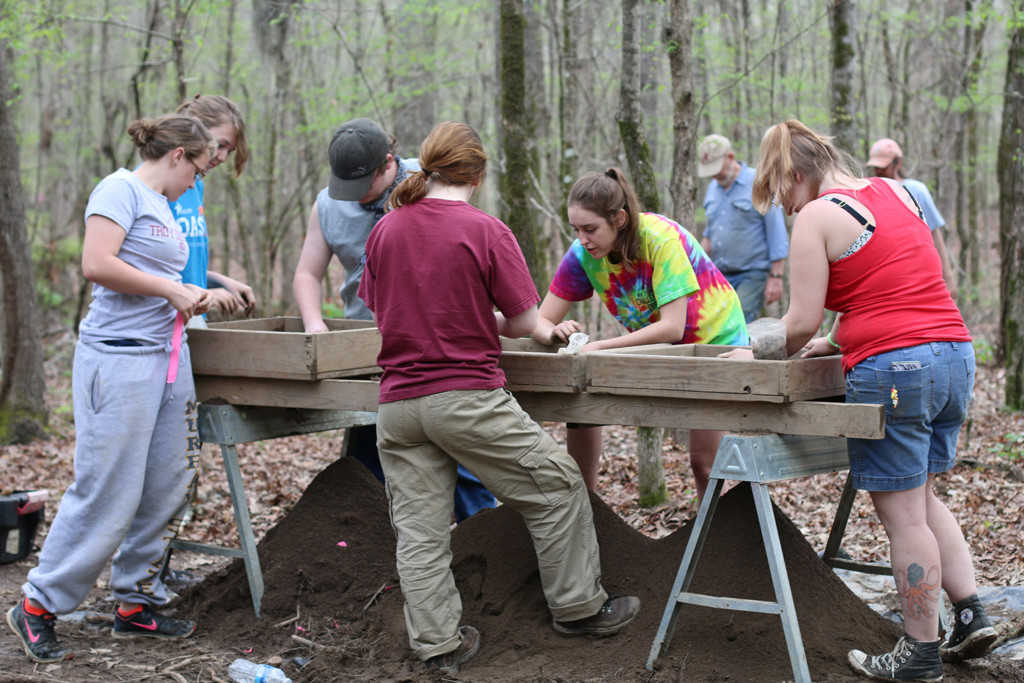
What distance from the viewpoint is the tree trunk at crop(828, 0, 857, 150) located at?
7652 millimetres

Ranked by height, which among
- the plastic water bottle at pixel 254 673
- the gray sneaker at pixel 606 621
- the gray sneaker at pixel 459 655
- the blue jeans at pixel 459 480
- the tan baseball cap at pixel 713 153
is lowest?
the plastic water bottle at pixel 254 673

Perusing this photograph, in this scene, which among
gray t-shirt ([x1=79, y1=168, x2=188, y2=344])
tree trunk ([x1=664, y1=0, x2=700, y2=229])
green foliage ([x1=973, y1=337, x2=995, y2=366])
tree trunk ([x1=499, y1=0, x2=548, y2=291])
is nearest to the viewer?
gray t-shirt ([x1=79, y1=168, x2=188, y2=344])

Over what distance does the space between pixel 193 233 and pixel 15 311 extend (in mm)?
4524

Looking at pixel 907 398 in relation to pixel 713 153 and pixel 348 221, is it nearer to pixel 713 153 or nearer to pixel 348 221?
pixel 348 221

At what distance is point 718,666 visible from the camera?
10.5 ft

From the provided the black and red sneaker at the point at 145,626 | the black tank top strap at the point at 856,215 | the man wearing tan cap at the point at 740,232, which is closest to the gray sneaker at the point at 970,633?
the black tank top strap at the point at 856,215

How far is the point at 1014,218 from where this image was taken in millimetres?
7293

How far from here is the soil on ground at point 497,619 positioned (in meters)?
3.27

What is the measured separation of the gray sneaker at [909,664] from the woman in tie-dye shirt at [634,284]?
120 centimetres

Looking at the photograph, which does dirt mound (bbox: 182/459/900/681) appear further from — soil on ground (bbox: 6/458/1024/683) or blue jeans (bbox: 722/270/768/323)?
blue jeans (bbox: 722/270/768/323)

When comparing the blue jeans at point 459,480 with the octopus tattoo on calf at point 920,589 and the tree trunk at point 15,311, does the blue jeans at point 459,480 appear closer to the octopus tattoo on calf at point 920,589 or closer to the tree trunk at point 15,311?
the octopus tattoo on calf at point 920,589

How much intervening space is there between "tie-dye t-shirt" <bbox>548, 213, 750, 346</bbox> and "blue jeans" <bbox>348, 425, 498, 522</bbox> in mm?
1248

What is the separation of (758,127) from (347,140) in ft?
36.1

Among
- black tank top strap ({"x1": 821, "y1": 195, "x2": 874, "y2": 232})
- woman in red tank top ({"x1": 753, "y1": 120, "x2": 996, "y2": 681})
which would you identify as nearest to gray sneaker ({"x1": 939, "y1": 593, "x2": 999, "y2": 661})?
woman in red tank top ({"x1": 753, "y1": 120, "x2": 996, "y2": 681})
